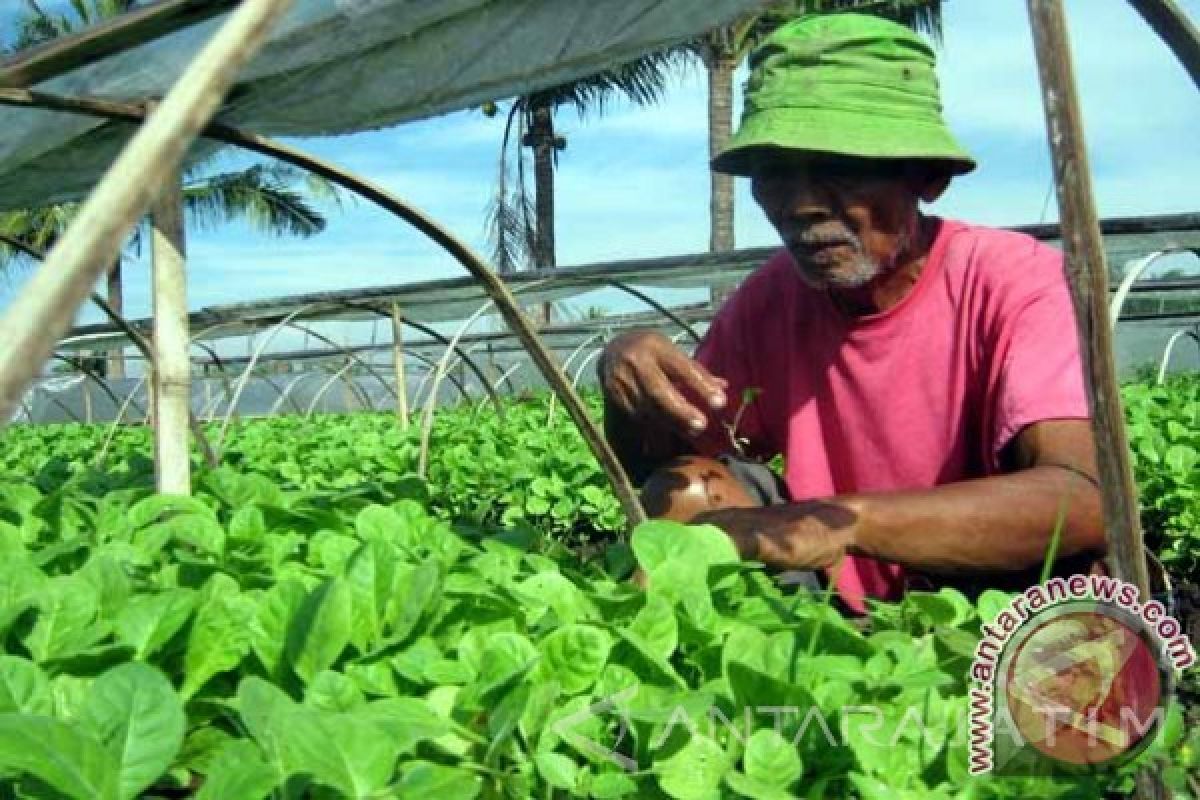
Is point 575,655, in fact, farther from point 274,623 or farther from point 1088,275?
point 1088,275

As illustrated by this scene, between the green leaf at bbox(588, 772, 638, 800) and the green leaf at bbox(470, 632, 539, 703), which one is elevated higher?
the green leaf at bbox(470, 632, 539, 703)

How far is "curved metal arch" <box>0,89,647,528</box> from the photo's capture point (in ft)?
5.13

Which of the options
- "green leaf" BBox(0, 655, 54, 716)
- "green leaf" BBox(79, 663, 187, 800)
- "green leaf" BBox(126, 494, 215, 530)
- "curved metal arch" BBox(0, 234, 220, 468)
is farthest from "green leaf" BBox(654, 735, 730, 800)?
"curved metal arch" BBox(0, 234, 220, 468)

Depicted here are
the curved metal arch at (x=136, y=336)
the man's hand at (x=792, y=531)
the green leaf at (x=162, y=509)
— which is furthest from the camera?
the curved metal arch at (x=136, y=336)

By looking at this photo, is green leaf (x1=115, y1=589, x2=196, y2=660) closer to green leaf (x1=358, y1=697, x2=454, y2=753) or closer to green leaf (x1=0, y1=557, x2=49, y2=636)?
green leaf (x1=0, y1=557, x2=49, y2=636)

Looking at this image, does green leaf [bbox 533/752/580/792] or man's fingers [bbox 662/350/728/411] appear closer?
green leaf [bbox 533/752/580/792]

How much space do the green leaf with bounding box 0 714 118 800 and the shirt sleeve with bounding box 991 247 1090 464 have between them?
4.69ft

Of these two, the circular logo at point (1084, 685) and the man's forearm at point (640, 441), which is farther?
the man's forearm at point (640, 441)

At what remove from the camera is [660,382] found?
1727 millimetres

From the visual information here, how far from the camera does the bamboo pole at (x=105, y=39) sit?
132 cm

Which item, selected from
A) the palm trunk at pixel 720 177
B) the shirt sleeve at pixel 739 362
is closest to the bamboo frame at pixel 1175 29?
the shirt sleeve at pixel 739 362

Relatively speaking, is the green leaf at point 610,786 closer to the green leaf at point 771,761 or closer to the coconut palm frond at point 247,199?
the green leaf at point 771,761

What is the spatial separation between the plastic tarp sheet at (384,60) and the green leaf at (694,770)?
104 cm

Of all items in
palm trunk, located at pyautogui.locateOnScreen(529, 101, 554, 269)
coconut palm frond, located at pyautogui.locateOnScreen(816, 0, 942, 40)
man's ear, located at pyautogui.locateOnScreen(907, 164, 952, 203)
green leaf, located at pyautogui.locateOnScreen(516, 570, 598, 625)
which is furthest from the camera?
palm trunk, located at pyautogui.locateOnScreen(529, 101, 554, 269)
